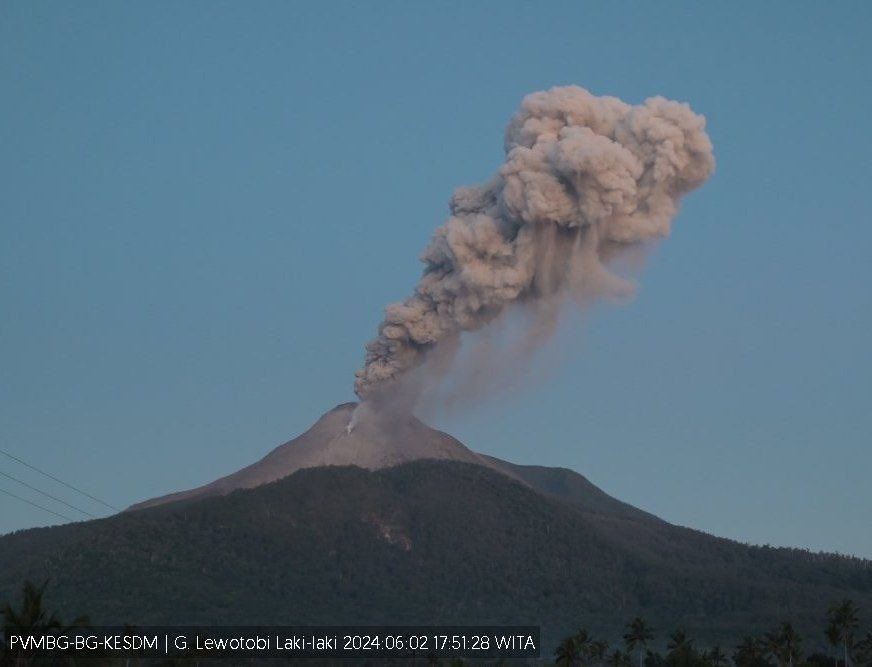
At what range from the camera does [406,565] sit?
113750mm

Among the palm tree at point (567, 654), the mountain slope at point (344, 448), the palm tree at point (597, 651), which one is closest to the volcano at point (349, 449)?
the mountain slope at point (344, 448)

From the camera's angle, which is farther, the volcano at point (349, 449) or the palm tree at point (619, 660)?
the volcano at point (349, 449)

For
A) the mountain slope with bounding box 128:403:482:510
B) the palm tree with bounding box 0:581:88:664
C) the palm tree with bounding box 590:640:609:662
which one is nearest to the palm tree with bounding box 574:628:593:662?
the palm tree with bounding box 590:640:609:662

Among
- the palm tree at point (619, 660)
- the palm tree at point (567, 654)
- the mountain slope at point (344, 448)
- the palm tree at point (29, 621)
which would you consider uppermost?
the mountain slope at point (344, 448)

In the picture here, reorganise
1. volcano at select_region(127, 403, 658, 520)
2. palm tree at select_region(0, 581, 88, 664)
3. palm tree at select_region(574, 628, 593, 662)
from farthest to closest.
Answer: volcano at select_region(127, 403, 658, 520) < palm tree at select_region(574, 628, 593, 662) < palm tree at select_region(0, 581, 88, 664)

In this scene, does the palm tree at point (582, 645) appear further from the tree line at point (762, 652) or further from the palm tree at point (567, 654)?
the palm tree at point (567, 654)

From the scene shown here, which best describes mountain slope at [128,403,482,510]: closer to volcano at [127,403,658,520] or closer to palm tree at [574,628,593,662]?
volcano at [127,403,658,520]

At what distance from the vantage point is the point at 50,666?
4647cm

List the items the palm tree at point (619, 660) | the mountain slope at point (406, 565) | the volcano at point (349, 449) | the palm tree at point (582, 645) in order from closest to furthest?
1. the palm tree at point (582, 645)
2. the palm tree at point (619, 660)
3. the mountain slope at point (406, 565)
4. the volcano at point (349, 449)

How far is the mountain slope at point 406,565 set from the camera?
4023 inches

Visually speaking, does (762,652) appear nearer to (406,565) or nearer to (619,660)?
(619,660)

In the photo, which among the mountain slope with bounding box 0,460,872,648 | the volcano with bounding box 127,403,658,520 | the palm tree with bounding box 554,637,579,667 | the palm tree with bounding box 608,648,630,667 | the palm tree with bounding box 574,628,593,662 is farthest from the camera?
the volcano with bounding box 127,403,658,520

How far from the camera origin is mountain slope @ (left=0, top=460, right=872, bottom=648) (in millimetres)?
102188

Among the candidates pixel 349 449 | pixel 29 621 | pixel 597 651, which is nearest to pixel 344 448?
pixel 349 449
